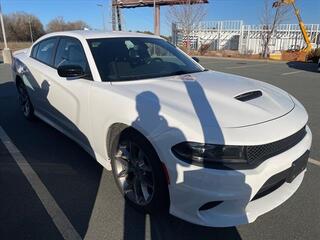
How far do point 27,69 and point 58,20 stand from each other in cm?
8045

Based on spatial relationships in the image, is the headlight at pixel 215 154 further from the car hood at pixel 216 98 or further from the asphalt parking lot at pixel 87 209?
the asphalt parking lot at pixel 87 209

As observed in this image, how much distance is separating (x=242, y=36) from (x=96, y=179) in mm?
42630

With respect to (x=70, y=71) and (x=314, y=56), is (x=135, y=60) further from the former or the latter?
(x=314, y=56)

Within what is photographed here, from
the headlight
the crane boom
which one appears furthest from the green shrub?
the headlight

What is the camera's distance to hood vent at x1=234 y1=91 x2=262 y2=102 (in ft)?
9.06

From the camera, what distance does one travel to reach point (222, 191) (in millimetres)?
2160

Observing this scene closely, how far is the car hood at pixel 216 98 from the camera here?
237 cm

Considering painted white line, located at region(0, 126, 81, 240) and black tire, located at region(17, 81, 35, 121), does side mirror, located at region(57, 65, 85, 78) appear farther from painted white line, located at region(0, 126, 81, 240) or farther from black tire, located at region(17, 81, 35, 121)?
black tire, located at region(17, 81, 35, 121)

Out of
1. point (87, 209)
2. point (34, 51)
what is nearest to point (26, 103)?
point (34, 51)

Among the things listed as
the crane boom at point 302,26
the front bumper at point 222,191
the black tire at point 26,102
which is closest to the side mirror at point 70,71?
the front bumper at point 222,191

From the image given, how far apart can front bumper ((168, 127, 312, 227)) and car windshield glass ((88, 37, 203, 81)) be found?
1443mm

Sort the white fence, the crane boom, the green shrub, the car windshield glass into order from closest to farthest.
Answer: the car windshield glass, the green shrub, the crane boom, the white fence

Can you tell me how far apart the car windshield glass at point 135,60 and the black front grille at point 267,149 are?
5.10 ft

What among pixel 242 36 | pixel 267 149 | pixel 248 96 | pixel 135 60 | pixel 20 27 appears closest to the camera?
pixel 267 149
